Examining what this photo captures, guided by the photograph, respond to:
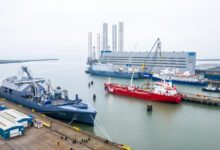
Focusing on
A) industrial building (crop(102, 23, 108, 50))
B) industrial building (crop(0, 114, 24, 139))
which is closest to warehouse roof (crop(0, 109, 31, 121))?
industrial building (crop(0, 114, 24, 139))

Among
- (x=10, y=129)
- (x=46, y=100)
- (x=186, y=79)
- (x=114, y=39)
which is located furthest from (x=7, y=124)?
(x=114, y=39)

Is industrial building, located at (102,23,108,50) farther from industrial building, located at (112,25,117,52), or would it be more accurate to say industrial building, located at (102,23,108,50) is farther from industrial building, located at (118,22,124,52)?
industrial building, located at (118,22,124,52)

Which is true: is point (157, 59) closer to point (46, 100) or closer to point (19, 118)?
point (46, 100)

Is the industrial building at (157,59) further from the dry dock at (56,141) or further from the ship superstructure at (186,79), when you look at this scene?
the dry dock at (56,141)

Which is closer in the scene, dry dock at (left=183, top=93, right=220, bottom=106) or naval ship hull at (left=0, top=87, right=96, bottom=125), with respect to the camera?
naval ship hull at (left=0, top=87, right=96, bottom=125)

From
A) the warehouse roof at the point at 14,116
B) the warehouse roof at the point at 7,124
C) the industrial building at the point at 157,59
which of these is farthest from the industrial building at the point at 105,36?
the warehouse roof at the point at 7,124

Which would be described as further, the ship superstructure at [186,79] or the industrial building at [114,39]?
the industrial building at [114,39]

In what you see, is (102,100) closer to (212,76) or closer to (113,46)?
(212,76)
